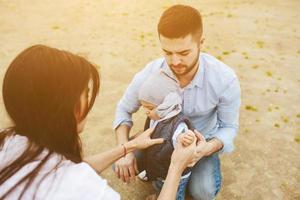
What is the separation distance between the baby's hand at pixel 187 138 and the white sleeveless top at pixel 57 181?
3.25 ft

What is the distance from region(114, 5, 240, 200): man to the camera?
3.25 metres

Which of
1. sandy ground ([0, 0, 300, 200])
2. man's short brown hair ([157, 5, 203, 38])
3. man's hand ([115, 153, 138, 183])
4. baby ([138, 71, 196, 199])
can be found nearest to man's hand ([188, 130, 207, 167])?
baby ([138, 71, 196, 199])

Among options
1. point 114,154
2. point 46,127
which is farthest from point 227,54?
point 46,127

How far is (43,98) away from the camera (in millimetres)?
1907

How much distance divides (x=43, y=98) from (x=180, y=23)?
162 centimetres

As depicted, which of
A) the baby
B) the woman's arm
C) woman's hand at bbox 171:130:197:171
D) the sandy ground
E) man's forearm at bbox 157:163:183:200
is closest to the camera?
man's forearm at bbox 157:163:183:200

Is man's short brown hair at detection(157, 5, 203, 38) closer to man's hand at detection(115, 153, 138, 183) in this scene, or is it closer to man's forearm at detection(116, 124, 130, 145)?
man's forearm at detection(116, 124, 130, 145)

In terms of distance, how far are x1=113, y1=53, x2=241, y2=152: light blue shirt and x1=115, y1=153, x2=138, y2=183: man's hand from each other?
1.21 ft

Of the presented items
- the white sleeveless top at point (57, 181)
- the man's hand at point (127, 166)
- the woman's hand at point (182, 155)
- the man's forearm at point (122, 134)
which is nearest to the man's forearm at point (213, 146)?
the woman's hand at point (182, 155)

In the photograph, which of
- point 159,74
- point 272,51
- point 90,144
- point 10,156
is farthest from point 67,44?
point 10,156

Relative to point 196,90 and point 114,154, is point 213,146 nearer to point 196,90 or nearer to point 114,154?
point 196,90

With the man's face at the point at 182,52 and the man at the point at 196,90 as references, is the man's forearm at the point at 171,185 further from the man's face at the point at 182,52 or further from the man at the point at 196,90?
the man's face at the point at 182,52

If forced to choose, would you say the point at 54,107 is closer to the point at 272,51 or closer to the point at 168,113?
the point at 168,113

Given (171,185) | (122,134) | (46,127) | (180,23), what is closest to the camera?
(46,127)
